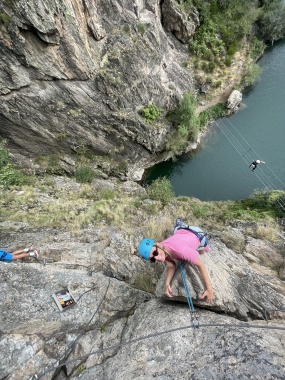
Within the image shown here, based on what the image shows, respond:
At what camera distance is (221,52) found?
2759cm

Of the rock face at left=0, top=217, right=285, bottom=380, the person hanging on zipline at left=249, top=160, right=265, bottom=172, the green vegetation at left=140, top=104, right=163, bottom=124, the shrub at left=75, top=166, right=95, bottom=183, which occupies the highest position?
the person hanging on zipline at left=249, top=160, right=265, bottom=172

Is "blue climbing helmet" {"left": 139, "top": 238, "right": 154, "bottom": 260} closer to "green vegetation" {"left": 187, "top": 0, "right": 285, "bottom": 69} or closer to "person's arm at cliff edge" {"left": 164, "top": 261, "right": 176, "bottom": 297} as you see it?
"person's arm at cliff edge" {"left": 164, "top": 261, "right": 176, "bottom": 297}

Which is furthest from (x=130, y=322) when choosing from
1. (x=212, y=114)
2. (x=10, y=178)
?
(x=212, y=114)

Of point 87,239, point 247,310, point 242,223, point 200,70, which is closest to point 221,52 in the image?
point 200,70

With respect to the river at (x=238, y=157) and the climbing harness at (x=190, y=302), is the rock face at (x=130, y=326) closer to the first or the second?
the climbing harness at (x=190, y=302)

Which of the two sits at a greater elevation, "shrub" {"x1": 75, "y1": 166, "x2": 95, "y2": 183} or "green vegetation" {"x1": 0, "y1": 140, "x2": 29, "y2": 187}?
"shrub" {"x1": 75, "y1": 166, "x2": 95, "y2": 183}

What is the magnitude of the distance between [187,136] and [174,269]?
744 inches

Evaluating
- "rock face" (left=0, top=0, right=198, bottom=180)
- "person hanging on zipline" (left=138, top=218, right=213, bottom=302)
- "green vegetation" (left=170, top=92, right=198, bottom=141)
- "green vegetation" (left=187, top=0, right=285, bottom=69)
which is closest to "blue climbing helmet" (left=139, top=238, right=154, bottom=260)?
"person hanging on zipline" (left=138, top=218, right=213, bottom=302)

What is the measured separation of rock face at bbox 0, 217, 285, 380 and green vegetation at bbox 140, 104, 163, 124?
14.9 m

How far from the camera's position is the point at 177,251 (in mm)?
4477

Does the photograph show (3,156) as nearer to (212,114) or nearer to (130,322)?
(130,322)

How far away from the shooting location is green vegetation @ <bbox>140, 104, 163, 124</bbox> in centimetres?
1989

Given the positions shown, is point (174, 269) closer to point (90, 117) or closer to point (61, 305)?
point (61, 305)

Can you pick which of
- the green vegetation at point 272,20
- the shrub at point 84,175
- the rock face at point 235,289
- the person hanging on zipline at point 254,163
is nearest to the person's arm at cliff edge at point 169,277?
the rock face at point 235,289
